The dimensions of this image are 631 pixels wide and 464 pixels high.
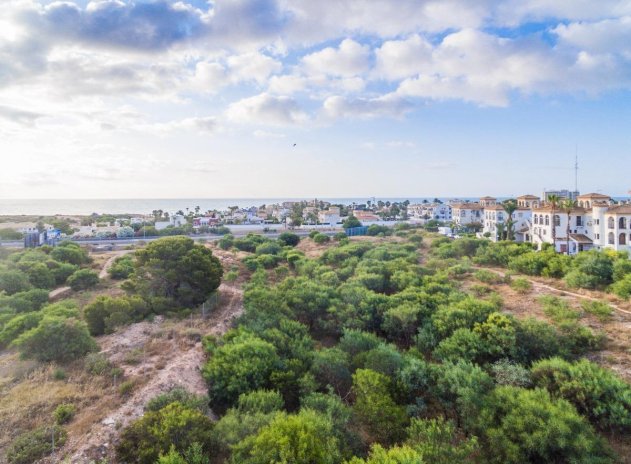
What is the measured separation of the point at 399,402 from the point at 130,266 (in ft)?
78.3

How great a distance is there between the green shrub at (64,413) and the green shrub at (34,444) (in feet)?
1.41

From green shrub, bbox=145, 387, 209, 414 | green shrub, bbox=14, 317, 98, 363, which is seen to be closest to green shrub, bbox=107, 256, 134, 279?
green shrub, bbox=14, 317, 98, 363

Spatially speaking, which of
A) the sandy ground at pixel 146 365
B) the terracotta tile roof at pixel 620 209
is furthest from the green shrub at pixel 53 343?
the terracotta tile roof at pixel 620 209

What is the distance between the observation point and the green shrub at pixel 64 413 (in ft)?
31.5

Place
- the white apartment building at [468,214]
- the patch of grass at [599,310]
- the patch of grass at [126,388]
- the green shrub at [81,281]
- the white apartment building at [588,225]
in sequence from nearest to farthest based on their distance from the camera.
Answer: the patch of grass at [126,388], the patch of grass at [599,310], the green shrub at [81,281], the white apartment building at [588,225], the white apartment building at [468,214]

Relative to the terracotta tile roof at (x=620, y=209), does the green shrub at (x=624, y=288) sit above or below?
below

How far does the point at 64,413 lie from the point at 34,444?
1.17 metres

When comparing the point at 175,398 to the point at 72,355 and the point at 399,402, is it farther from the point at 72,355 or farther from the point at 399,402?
the point at 399,402

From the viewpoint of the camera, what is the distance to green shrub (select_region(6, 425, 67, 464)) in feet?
27.1

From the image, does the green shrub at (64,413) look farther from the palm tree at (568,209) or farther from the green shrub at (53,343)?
the palm tree at (568,209)

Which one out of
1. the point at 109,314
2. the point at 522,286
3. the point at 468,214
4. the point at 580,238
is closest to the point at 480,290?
the point at 522,286

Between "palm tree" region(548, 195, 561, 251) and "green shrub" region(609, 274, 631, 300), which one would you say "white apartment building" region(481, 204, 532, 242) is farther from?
"green shrub" region(609, 274, 631, 300)

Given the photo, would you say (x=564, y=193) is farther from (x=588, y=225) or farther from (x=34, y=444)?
(x=34, y=444)

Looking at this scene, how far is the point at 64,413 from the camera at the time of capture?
32.0 feet
